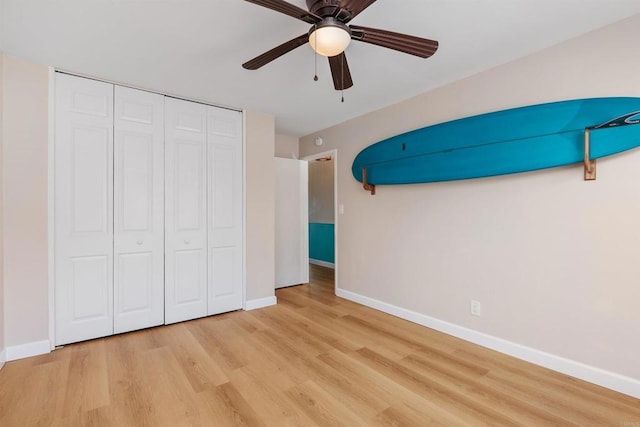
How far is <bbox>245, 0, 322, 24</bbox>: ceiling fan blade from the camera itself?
1.36m

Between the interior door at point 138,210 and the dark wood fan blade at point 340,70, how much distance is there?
79.4 inches

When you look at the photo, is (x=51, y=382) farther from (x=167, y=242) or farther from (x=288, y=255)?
(x=288, y=255)

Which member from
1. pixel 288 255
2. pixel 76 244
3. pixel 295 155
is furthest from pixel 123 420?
pixel 295 155

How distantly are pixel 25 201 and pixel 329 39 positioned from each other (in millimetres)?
2736

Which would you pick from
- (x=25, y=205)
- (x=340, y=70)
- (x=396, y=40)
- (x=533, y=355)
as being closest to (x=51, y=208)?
(x=25, y=205)

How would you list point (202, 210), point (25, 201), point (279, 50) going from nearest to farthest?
point (279, 50)
point (25, 201)
point (202, 210)

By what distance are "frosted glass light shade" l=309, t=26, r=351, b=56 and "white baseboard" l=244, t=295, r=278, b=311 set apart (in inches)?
115

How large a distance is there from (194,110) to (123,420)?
2.82m

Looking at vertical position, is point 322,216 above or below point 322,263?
above

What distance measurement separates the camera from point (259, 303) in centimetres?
364

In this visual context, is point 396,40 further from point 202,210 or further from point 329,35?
point 202,210

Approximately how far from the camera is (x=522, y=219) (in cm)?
237

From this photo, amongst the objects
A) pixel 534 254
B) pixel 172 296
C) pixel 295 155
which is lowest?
pixel 172 296

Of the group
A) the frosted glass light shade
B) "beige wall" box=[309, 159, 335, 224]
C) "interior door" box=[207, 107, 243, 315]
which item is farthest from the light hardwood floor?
"beige wall" box=[309, 159, 335, 224]
